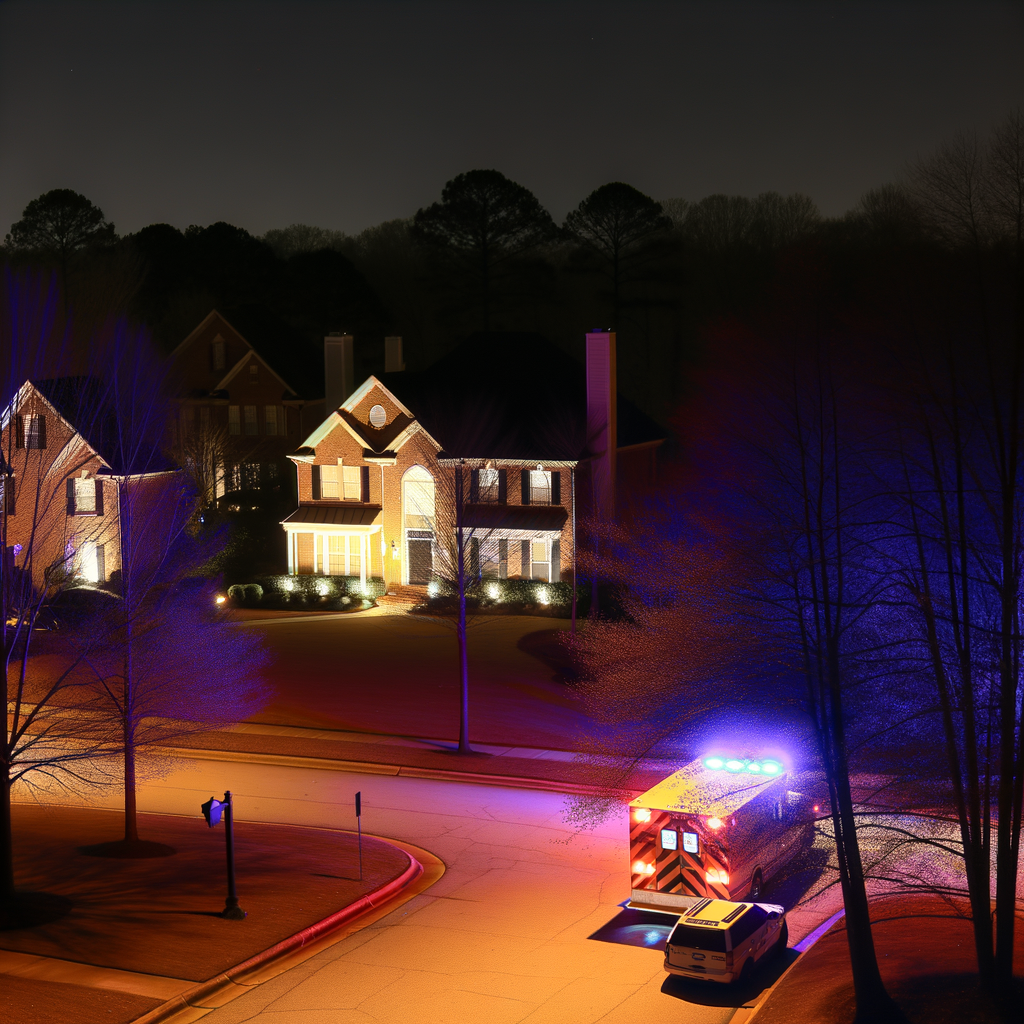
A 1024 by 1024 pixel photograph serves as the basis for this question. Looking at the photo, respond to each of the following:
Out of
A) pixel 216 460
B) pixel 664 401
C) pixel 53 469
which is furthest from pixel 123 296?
pixel 664 401

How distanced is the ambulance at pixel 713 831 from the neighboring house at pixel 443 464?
23.5m

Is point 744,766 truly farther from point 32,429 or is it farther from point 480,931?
point 32,429

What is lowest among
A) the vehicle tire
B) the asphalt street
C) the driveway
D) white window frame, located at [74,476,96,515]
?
the asphalt street

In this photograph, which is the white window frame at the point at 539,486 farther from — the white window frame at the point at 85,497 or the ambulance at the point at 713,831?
the ambulance at the point at 713,831

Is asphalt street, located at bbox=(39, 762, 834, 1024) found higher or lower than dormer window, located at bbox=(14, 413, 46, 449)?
lower

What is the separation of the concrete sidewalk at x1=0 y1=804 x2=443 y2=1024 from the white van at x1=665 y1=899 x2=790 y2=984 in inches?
201

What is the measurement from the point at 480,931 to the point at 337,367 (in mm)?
35363

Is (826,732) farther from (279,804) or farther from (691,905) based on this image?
(279,804)

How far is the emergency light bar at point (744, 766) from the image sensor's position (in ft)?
56.1

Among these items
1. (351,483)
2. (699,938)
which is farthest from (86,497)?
(699,938)

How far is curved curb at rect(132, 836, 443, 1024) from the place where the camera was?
46.0ft

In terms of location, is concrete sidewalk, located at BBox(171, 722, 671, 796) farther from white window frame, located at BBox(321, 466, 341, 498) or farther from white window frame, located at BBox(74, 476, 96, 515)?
white window frame, located at BBox(74, 476, 96, 515)

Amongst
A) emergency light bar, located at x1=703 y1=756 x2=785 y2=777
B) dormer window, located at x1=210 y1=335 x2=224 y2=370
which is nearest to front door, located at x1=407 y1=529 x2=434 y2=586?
dormer window, located at x1=210 y1=335 x2=224 y2=370

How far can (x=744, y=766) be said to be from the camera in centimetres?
1738
